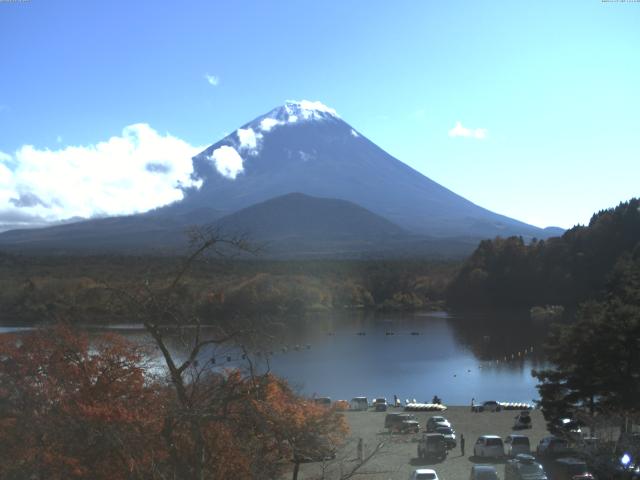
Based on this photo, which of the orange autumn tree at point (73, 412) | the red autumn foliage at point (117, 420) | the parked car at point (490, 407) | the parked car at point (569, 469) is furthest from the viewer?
the parked car at point (490, 407)

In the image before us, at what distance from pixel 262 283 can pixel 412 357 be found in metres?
16.3

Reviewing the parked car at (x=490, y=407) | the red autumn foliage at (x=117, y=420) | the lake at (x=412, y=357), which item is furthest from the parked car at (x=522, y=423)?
the red autumn foliage at (x=117, y=420)

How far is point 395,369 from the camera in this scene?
70.4 ft

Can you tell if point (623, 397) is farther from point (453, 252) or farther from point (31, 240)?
point (31, 240)

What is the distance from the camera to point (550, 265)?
40188 mm

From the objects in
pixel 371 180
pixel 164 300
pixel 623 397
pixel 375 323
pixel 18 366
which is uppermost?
pixel 371 180

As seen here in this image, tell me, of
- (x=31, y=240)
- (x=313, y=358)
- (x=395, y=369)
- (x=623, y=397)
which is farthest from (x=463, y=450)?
(x=31, y=240)

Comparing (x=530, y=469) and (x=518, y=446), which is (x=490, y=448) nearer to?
(x=518, y=446)

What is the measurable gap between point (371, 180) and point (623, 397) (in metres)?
107

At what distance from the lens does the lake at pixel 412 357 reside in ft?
58.7

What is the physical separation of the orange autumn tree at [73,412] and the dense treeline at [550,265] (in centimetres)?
3397

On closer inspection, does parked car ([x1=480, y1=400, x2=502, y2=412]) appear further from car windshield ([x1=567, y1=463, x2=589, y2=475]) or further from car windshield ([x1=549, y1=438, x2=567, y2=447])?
car windshield ([x1=567, y1=463, x2=589, y2=475])

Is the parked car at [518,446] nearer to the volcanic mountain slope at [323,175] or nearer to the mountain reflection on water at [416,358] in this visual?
the mountain reflection on water at [416,358]

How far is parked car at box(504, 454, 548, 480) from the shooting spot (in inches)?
255
